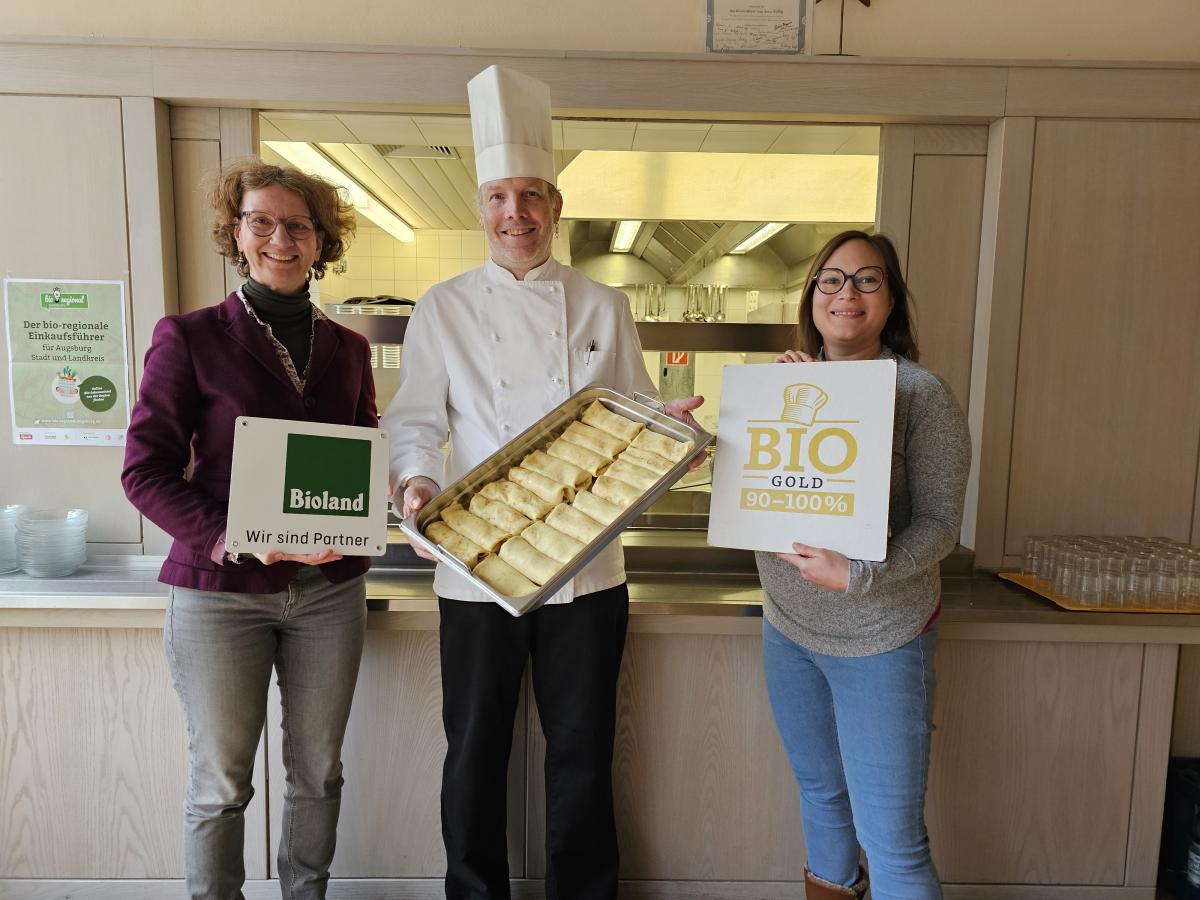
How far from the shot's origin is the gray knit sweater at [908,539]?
1218 mm

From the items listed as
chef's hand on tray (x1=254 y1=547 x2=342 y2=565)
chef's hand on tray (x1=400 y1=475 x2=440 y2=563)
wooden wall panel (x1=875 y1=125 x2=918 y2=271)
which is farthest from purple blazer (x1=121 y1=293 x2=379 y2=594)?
wooden wall panel (x1=875 y1=125 x2=918 y2=271)

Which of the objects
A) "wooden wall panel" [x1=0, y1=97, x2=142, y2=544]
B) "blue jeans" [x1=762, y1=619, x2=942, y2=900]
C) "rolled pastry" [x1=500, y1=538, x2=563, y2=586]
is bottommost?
"blue jeans" [x1=762, y1=619, x2=942, y2=900]

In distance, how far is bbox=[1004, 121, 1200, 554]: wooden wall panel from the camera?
2.03 m

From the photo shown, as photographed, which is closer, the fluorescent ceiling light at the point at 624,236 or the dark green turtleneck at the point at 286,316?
the dark green turtleneck at the point at 286,316

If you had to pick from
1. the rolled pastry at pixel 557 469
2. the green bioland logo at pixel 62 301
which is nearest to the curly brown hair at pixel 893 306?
the rolled pastry at pixel 557 469

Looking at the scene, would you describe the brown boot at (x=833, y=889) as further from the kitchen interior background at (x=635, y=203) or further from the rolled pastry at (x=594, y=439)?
the kitchen interior background at (x=635, y=203)

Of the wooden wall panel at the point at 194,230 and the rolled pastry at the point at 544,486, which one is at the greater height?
the wooden wall panel at the point at 194,230

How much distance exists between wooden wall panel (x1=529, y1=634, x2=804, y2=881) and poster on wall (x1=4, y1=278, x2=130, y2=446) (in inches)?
60.8

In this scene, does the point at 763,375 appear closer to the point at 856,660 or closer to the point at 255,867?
the point at 856,660

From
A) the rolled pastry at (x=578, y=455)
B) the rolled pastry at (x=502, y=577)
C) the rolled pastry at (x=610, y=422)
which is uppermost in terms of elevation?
the rolled pastry at (x=610, y=422)

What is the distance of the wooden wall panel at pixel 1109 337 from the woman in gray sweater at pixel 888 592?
1019mm

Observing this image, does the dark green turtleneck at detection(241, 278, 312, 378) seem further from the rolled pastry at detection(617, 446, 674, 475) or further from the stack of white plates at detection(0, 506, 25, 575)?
the stack of white plates at detection(0, 506, 25, 575)

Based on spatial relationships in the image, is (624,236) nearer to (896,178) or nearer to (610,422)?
(896,178)

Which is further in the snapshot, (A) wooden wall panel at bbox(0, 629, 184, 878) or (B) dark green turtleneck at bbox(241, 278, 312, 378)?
(A) wooden wall panel at bbox(0, 629, 184, 878)
